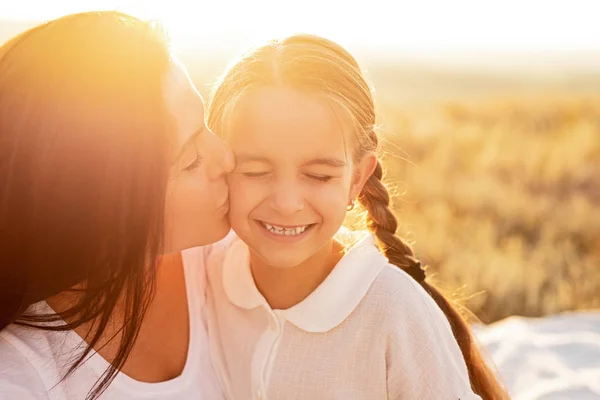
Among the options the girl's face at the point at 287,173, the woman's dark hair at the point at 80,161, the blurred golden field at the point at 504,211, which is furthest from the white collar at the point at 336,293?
the blurred golden field at the point at 504,211

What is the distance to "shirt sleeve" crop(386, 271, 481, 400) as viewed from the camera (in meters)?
2.17

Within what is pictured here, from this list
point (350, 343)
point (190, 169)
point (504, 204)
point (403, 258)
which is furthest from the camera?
point (504, 204)

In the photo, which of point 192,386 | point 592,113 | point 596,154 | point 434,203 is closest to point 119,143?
point 192,386

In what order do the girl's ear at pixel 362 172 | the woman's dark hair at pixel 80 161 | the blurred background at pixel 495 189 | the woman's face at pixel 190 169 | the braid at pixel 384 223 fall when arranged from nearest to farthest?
the woman's dark hair at pixel 80 161, the woman's face at pixel 190 169, the girl's ear at pixel 362 172, the braid at pixel 384 223, the blurred background at pixel 495 189

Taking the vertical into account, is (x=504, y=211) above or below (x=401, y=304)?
below

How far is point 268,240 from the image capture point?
7.19ft

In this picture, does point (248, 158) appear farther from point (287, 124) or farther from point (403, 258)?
point (403, 258)

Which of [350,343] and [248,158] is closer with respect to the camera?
[248,158]

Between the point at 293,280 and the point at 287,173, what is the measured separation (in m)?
0.44

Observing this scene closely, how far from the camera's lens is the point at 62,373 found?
6.55 ft

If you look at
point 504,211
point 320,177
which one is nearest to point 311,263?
point 320,177

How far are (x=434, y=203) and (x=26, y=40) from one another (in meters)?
6.91

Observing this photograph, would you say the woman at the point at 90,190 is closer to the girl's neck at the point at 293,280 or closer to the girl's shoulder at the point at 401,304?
the girl's neck at the point at 293,280

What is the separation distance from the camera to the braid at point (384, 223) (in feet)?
8.38
